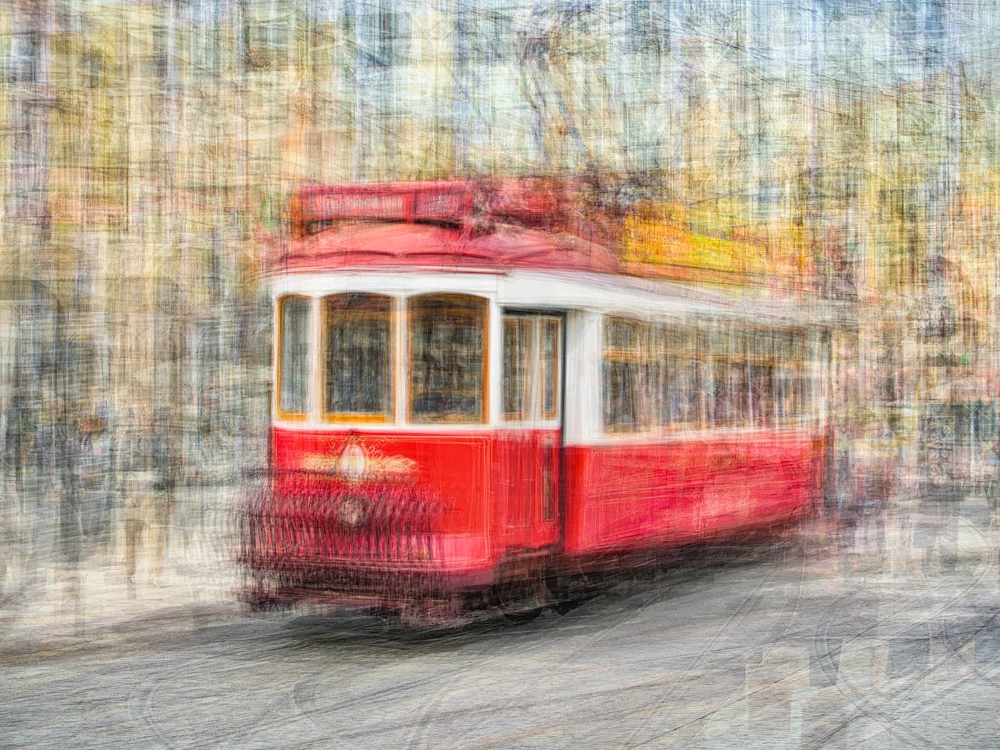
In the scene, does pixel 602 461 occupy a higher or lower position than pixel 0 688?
higher

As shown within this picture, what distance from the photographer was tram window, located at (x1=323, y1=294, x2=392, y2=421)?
6762 millimetres

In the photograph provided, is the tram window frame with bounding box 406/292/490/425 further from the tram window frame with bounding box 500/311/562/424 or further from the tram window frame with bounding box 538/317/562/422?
the tram window frame with bounding box 538/317/562/422

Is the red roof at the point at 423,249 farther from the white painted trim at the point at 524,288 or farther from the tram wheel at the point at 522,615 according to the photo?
the tram wheel at the point at 522,615

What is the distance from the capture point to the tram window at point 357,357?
6762mm

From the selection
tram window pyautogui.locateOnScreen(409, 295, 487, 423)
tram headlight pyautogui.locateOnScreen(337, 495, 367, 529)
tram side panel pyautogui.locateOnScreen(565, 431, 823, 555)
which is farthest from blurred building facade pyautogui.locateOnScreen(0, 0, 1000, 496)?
tram headlight pyautogui.locateOnScreen(337, 495, 367, 529)

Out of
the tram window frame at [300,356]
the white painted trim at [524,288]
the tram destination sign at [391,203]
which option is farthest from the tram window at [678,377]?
the tram window frame at [300,356]

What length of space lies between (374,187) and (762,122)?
3.39 metres

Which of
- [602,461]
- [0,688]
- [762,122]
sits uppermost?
[762,122]

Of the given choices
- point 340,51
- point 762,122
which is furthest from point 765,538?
point 340,51

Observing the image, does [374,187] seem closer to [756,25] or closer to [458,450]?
[458,450]

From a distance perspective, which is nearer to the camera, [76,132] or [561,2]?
[561,2]

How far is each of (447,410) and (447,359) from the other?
0.97ft

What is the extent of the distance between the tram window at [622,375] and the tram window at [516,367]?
73 centimetres

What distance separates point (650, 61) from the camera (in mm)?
8680
